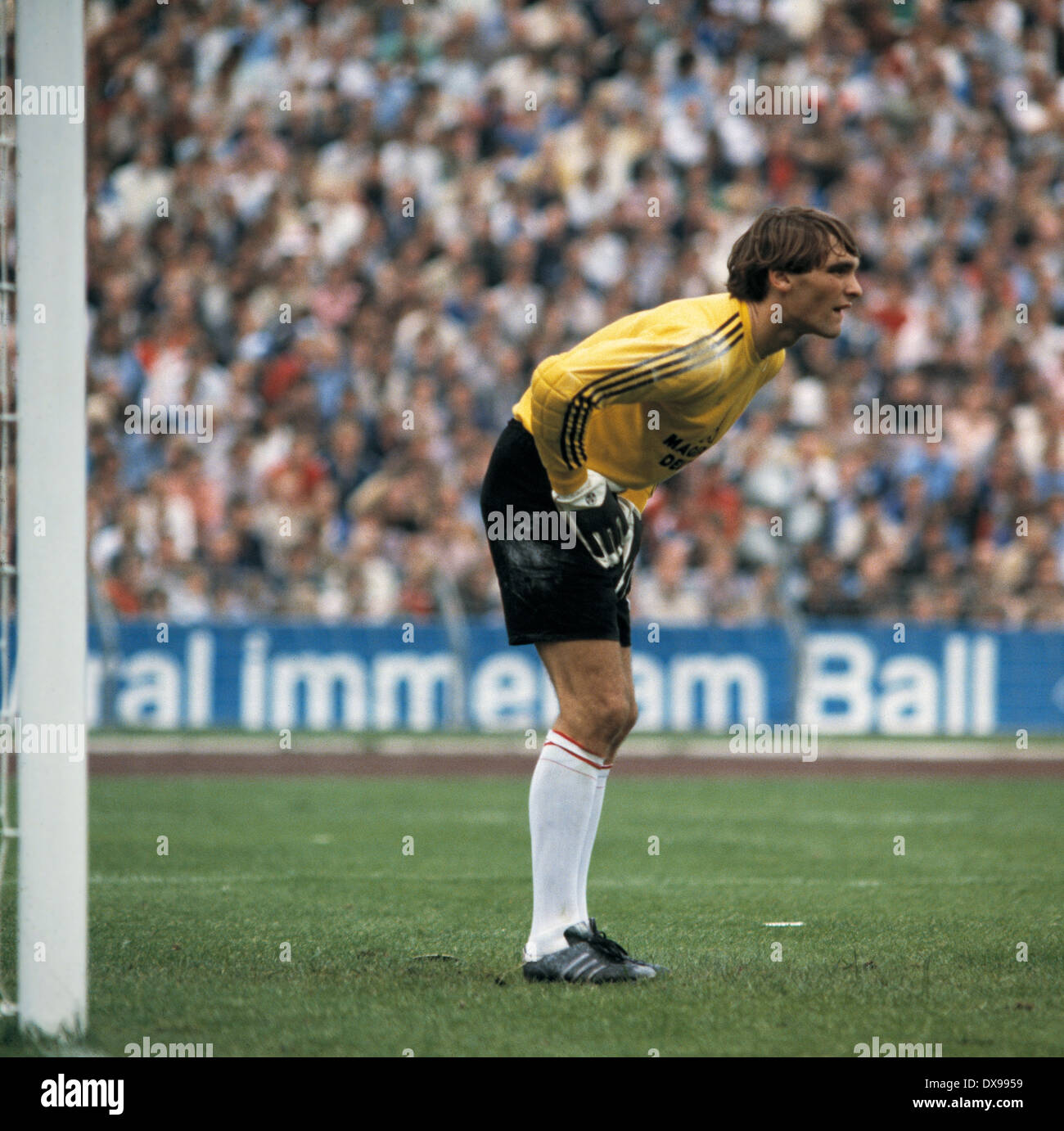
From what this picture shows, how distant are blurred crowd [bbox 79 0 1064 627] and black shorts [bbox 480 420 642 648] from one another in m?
9.17

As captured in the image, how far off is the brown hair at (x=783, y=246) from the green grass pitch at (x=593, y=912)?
2163mm

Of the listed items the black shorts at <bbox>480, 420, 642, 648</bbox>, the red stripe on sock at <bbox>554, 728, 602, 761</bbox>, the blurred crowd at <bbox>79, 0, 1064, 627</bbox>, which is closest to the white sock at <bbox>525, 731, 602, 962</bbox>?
the red stripe on sock at <bbox>554, 728, 602, 761</bbox>

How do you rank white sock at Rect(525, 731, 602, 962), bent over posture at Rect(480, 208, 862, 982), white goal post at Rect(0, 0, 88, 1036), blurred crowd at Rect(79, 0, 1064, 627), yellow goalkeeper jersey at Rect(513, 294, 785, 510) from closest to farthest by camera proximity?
white goal post at Rect(0, 0, 88, 1036) < yellow goalkeeper jersey at Rect(513, 294, 785, 510) < bent over posture at Rect(480, 208, 862, 982) < white sock at Rect(525, 731, 602, 962) < blurred crowd at Rect(79, 0, 1064, 627)

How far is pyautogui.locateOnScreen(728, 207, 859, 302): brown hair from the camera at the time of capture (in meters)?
5.20

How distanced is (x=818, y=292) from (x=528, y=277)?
40.5ft

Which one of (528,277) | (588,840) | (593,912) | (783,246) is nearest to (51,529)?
(588,840)

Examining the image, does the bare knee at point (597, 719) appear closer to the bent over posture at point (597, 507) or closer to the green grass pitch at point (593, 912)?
the bent over posture at point (597, 507)

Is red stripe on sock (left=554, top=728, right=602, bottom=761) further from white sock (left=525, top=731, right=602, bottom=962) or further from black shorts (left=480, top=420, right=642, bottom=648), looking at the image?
black shorts (left=480, top=420, right=642, bottom=648)

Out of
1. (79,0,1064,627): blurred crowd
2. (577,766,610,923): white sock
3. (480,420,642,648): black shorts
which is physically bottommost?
(577,766,610,923): white sock

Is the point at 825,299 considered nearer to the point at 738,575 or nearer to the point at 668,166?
the point at 738,575

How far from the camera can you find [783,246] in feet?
17.1

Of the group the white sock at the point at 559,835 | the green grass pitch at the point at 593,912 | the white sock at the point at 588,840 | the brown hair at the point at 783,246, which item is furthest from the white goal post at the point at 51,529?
the brown hair at the point at 783,246

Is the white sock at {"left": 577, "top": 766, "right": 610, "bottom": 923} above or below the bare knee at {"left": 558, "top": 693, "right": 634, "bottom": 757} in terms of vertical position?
below

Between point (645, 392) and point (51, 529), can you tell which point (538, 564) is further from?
point (51, 529)
